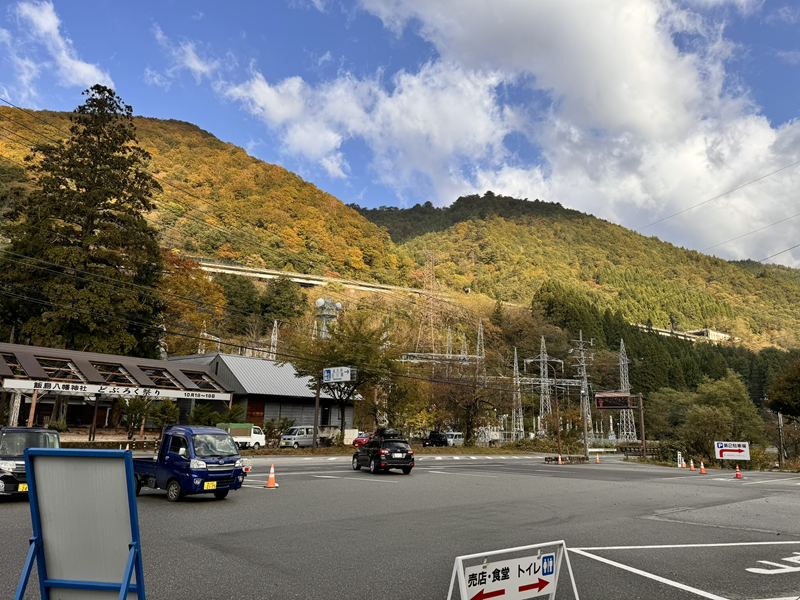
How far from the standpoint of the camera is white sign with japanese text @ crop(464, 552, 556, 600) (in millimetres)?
4055

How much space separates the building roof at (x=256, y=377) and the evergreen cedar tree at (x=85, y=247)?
6.96 metres

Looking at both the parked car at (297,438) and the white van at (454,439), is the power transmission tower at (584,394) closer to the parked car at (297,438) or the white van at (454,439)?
the white van at (454,439)

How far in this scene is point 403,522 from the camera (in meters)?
10.8

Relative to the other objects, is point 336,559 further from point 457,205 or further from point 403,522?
point 457,205

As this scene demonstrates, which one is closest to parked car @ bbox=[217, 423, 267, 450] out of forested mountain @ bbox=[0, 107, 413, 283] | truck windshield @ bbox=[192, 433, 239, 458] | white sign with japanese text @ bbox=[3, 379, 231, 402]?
white sign with japanese text @ bbox=[3, 379, 231, 402]

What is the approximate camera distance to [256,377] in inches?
1764

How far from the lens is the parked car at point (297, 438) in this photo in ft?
130

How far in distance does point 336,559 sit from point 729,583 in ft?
16.3

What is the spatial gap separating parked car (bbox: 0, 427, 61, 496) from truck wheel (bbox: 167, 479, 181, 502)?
302cm

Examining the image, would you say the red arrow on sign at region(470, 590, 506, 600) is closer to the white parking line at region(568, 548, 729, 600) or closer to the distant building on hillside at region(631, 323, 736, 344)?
the white parking line at region(568, 548, 729, 600)

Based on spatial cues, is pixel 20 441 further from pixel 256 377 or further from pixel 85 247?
pixel 256 377

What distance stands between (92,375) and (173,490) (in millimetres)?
19450

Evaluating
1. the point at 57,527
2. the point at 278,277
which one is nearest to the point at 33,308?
the point at 57,527

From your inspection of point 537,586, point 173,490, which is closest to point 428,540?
point 537,586
